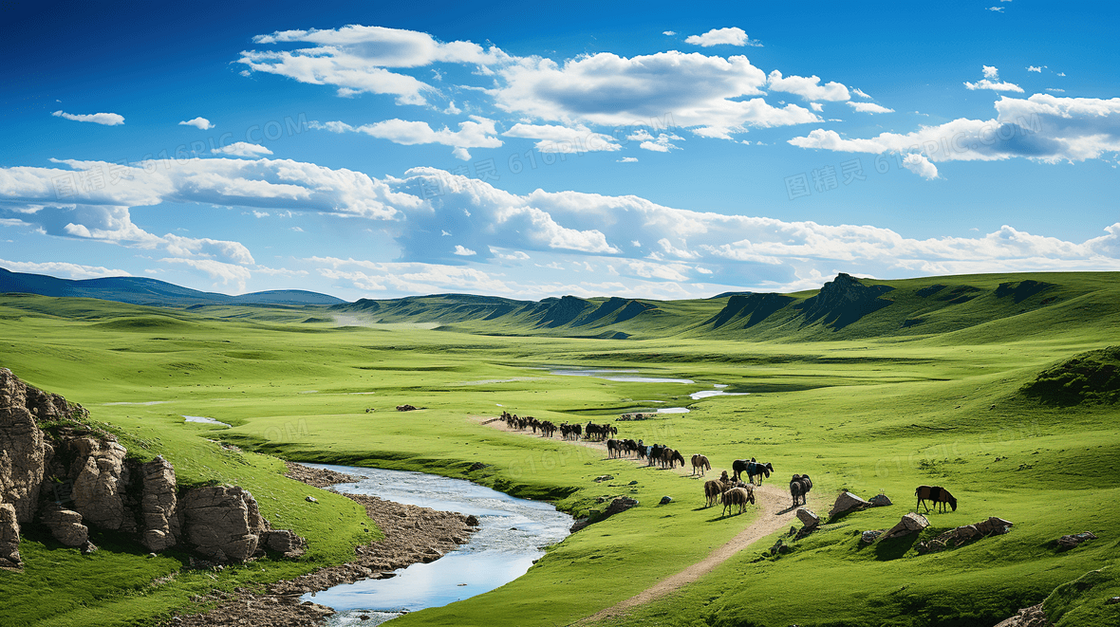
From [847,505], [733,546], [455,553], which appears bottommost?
[455,553]

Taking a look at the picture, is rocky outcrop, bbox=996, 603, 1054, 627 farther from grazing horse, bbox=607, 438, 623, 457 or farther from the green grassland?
grazing horse, bbox=607, 438, 623, 457

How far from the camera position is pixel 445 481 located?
5838 centimetres

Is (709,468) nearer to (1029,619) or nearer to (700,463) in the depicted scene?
(700,463)

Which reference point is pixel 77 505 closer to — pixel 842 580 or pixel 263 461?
pixel 263 461

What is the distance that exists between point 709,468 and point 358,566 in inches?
1080

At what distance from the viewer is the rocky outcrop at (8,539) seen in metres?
28.5

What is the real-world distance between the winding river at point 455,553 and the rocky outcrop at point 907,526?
17.2 m

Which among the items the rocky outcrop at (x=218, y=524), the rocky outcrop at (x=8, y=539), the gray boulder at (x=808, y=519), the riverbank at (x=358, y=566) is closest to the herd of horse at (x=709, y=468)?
the gray boulder at (x=808, y=519)

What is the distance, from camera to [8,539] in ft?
94.5

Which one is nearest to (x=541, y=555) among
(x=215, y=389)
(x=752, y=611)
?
(x=752, y=611)

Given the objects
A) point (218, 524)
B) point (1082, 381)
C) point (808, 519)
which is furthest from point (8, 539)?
point (1082, 381)

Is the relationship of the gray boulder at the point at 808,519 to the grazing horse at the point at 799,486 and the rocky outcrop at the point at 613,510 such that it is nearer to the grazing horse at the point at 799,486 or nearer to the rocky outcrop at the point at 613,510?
the grazing horse at the point at 799,486

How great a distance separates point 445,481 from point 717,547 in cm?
2955

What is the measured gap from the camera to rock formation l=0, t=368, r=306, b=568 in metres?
30.4
